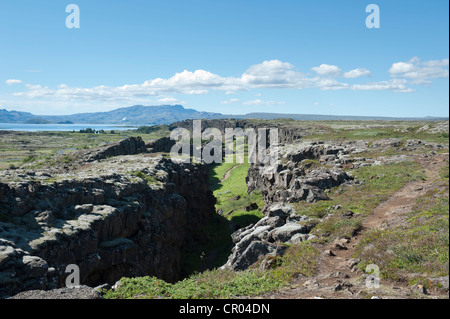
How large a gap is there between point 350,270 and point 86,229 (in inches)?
893

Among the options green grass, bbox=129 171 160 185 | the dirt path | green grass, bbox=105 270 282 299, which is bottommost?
green grass, bbox=105 270 282 299

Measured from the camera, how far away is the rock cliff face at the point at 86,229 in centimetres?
2281

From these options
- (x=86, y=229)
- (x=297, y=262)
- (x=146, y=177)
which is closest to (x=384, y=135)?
(x=146, y=177)

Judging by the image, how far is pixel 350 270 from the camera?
65.3ft

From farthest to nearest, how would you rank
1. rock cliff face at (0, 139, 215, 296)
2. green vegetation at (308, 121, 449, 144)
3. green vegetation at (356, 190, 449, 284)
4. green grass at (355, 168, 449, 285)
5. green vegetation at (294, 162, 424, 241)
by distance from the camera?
green vegetation at (308, 121, 449, 144) < green vegetation at (294, 162, 424, 241) < rock cliff face at (0, 139, 215, 296) < green vegetation at (356, 190, 449, 284) < green grass at (355, 168, 449, 285)

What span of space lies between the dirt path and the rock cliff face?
17657 millimetres

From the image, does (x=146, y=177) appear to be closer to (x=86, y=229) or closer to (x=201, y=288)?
(x=86, y=229)

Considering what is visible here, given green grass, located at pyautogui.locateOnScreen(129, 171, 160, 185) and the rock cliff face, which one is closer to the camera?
the rock cliff face

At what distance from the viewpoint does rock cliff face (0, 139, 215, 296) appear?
74.8ft

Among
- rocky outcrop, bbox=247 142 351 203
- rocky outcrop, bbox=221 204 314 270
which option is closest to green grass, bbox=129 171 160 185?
rocky outcrop, bbox=221 204 314 270

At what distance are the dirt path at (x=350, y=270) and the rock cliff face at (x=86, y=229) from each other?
57.9 ft

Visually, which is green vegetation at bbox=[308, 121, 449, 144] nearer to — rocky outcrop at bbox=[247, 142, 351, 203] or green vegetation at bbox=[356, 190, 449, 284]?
rocky outcrop at bbox=[247, 142, 351, 203]
